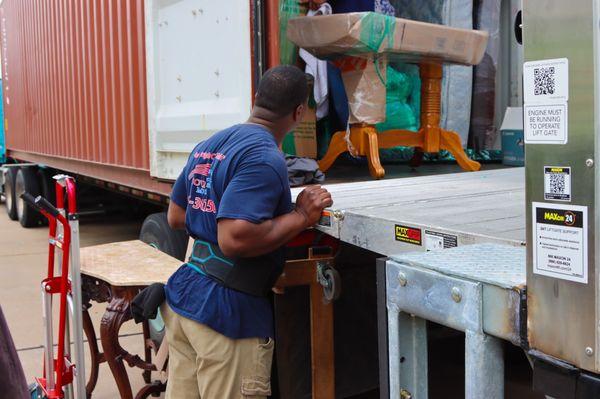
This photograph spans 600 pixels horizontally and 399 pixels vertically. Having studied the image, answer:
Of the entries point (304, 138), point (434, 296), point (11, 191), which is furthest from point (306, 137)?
point (11, 191)

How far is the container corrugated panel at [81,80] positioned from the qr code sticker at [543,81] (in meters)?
3.87

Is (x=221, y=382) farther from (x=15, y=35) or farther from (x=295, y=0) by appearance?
(x=15, y=35)

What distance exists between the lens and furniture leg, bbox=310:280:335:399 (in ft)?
8.56

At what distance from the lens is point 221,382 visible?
2385mm

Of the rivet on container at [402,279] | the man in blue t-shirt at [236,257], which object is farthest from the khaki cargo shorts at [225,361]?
the rivet on container at [402,279]

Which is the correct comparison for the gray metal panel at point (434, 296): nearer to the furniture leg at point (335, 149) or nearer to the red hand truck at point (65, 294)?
the red hand truck at point (65, 294)

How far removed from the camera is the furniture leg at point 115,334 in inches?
121

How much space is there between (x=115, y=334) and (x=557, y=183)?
7.92ft

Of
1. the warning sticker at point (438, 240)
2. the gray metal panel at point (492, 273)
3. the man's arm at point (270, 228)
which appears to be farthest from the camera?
the man's arm at point (270, 228)

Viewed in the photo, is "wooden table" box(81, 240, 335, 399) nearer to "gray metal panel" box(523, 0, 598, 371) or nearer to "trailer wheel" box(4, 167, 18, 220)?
"gray metal panel" box(523, 0, 598, 371)

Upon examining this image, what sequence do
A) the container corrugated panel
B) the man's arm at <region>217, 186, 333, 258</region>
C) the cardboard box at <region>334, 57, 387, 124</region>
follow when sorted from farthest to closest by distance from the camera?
the container corrugated panel, the cardboard box at <region>334, 57, 387, 124</region>, the man's arm at <region>217, 186, 333, 258</region>

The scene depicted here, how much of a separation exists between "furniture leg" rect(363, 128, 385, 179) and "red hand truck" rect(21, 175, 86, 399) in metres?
1.48

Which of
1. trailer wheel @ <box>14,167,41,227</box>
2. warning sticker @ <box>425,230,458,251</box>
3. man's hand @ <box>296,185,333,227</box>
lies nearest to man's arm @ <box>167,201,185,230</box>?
man's hand @ <box>296,185,333,227</box>

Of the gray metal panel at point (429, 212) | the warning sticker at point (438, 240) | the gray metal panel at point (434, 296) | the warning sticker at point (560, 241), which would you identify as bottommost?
the gray metal panel at point (434, 296)
